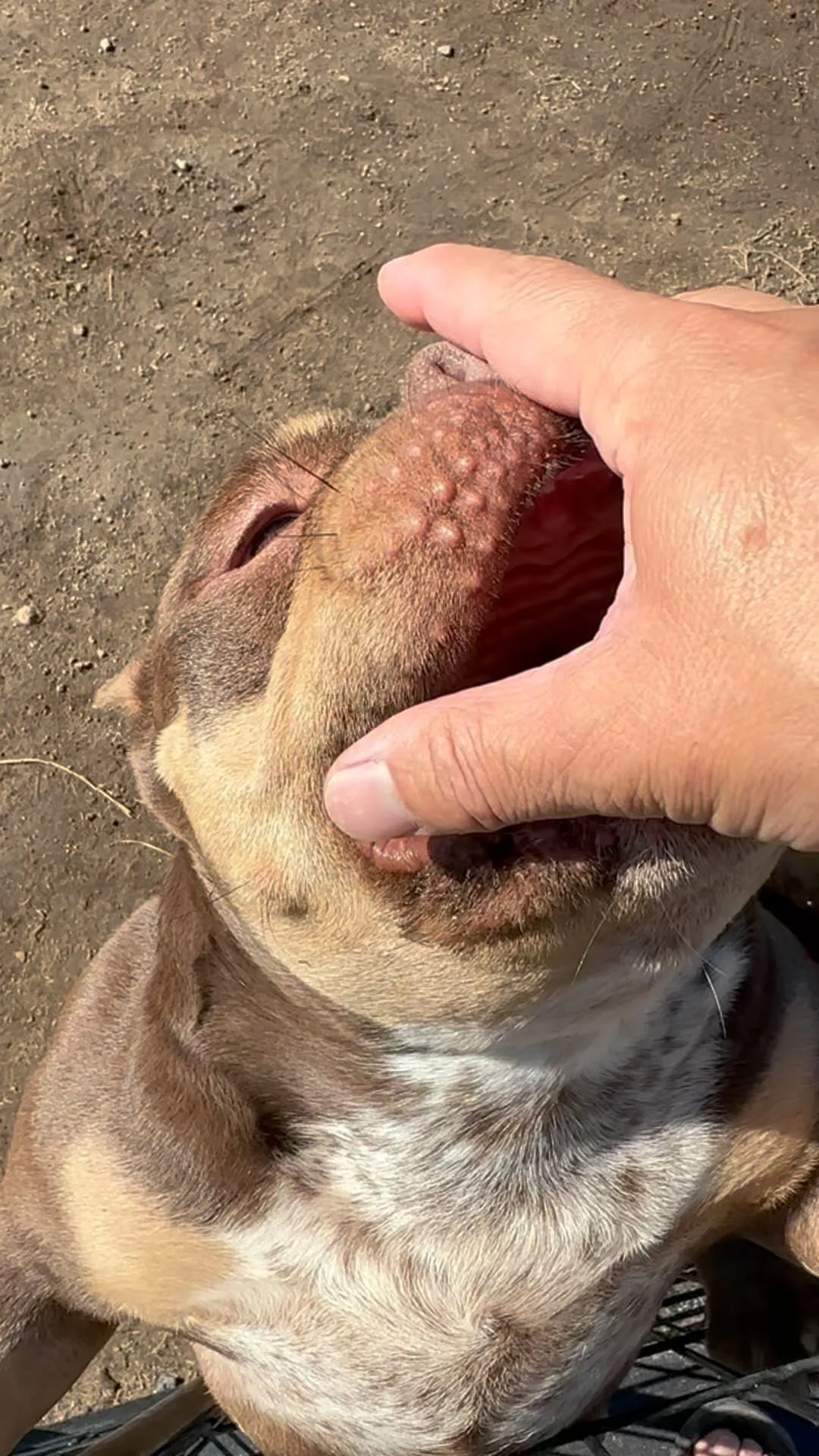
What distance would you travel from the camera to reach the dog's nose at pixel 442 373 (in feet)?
7.06

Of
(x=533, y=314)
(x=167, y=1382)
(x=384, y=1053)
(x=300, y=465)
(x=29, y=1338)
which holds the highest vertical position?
(x=533, y=314)

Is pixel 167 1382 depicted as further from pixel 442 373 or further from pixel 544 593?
pixel 442 373

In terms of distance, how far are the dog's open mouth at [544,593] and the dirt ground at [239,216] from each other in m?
2.98

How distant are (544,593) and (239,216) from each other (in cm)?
389

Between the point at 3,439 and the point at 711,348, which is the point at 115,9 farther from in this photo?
the point at 711,348

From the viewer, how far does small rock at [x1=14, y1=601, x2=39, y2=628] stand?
4992mm

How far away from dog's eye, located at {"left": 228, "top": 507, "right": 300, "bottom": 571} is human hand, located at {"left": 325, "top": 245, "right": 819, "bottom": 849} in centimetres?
70

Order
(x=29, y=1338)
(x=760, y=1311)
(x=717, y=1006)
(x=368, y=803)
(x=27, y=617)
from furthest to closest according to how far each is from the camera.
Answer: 1. (x=27, y=617)
2. (x=760, y=1311)
3. (x=29, y=1338)
4. (x=717, y=1006)
5. (x=368, y=803)

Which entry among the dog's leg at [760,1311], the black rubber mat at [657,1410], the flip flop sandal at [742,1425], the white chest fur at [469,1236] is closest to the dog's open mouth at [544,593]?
the white chest fur at [469,1236]

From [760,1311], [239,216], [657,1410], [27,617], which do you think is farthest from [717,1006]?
[239,216]

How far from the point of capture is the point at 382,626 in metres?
1.88

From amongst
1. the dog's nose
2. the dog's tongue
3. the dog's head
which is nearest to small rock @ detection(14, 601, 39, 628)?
the dog's head

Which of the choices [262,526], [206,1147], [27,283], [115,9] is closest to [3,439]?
[27,283]

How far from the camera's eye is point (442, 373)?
7.36 feet
